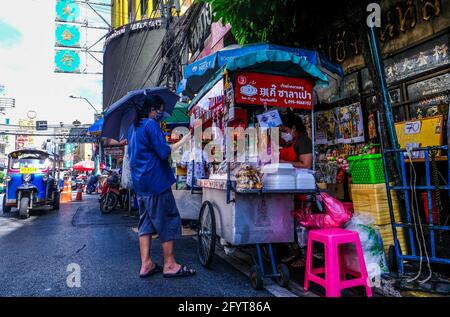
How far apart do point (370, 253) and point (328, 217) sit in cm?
53

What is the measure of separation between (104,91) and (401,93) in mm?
32100

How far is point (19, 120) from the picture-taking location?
6688 centimetres

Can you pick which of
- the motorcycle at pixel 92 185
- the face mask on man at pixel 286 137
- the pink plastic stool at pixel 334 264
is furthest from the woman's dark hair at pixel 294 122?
the motorcycle at pixel 92 185

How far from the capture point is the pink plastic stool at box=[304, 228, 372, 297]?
117 inches

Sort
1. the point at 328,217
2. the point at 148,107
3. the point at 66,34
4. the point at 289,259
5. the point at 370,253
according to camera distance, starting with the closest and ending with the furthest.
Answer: the point at 370,253 → the point at 328,217 → the point at 289,259 → the point at 148,107 → the point at 66,34

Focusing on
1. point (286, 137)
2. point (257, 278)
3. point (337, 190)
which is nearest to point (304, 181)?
point (257, 278)

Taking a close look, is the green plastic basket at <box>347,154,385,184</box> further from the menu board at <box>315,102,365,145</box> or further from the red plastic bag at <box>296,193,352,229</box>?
the menu board at <box>315,102,365,145</box>

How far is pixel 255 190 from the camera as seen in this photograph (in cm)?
338

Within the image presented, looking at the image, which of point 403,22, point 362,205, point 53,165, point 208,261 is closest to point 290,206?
point 362,205

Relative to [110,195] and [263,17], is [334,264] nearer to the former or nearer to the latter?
[263,17]

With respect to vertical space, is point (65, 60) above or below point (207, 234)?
above

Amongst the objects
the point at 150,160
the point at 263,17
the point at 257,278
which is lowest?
the point at 257,278

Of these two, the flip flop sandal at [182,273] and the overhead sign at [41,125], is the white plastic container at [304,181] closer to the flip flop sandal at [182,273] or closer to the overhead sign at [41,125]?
the flip flop sandal at [182,273]

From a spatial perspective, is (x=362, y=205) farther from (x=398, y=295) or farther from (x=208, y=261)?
(x=208, y=261)
